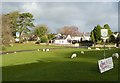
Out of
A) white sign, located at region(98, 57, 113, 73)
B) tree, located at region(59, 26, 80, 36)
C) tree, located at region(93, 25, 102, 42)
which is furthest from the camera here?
tree, located at region(59, 26, 80, 36)

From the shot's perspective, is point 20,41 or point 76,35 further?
point 76,35

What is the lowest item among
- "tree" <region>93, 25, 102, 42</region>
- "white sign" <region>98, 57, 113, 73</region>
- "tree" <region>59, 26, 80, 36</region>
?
"white sign" <region>98, 57, 113, 73</region>

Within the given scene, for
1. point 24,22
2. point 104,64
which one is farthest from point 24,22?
point 104,64

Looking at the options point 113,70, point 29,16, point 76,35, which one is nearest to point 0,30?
point 113,70

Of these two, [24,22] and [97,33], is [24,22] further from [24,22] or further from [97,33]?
[97,33]

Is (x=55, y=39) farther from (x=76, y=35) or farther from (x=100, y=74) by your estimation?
(x=100, y=74)

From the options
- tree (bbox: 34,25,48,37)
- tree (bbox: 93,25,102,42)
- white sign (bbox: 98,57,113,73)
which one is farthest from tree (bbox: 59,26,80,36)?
white sign (bbox: 98,57,113,73)

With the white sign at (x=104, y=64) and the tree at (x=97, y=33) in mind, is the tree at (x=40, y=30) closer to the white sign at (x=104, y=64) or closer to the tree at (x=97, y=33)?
the tree at (x=97, y=33)

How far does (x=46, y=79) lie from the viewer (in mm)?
15039

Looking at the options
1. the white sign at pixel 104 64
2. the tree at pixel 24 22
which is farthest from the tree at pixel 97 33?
the white sign at pixel 104 64

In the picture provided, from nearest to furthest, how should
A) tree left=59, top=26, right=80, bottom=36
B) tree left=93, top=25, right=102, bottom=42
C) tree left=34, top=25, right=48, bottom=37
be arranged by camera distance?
tree left=93, top=25, right=102, bottom=42 < tree left=34, top=25, right=48, bottom=37 < tree left=59, top=26, right=80, bottom=36

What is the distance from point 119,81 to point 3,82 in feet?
21.1

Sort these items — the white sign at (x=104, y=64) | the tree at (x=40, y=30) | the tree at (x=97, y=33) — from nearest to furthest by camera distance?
the white sign at (x=104, y=64), the tree at (x=97, y=33), the tree at (x=40, y=30)

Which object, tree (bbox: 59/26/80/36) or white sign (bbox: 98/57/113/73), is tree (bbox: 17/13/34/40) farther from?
white sign (bbox: 98/57/113/73)
